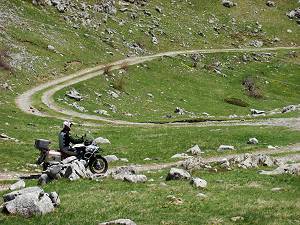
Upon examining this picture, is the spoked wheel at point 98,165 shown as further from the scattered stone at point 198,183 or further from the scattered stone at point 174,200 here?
the scattered stone at point 174,200

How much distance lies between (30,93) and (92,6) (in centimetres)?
4635

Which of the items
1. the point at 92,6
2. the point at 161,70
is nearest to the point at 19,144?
the point at 161,70

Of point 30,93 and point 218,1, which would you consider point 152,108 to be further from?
point 218,1

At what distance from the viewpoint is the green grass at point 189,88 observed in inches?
2982

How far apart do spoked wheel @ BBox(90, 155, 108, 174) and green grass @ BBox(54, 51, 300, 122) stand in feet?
116

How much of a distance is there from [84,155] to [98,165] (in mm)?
1237

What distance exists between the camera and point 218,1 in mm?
146125

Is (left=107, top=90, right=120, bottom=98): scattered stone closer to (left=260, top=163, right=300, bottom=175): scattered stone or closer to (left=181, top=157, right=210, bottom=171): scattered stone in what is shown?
(left=181, top=157, right=210, bottom=171): scattered stone

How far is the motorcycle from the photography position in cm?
3022

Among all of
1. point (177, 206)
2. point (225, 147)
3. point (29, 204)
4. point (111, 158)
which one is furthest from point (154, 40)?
point (29, 204)

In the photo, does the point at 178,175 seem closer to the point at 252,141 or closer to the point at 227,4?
the point at 252,141

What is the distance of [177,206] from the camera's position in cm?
2162

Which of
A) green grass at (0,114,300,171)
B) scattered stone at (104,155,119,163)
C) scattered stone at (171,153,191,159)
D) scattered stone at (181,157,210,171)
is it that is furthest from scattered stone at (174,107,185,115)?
scattered stone at (181,157,210,171)

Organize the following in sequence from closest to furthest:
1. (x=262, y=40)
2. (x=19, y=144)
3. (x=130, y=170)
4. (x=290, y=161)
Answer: (x=130, y=170) → (x=290, y=161) → (x=19, y=144) → (x=262, y=40)
